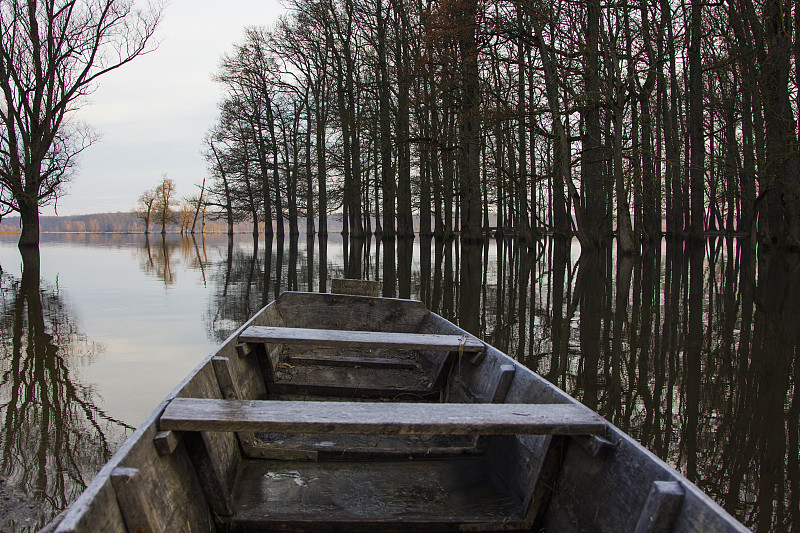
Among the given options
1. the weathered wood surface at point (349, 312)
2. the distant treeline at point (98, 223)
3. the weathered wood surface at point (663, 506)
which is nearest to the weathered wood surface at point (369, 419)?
the weathered wood surface at point (663, 506)

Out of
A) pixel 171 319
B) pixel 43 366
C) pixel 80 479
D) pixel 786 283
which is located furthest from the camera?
pixel 786 283

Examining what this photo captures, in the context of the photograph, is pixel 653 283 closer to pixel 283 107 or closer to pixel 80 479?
pixel 80 479

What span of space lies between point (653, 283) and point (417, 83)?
1569 centimetres

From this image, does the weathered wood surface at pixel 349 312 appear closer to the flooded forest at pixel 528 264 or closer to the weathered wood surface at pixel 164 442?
the flooded forest at pixel 528 264

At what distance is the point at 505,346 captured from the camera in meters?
6.24

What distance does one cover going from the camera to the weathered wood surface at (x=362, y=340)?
12.6 ft

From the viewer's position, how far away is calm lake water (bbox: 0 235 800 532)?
3.16 metres

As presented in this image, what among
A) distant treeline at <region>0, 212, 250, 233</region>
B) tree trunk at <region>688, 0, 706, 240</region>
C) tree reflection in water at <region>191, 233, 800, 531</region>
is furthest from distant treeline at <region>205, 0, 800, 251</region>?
distant treeline at <region>0, 212, 250, 233</region>


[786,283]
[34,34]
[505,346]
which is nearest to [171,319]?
[505,346]

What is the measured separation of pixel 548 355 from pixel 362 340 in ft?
8.69

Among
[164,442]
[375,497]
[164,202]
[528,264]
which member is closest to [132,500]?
[164,442]

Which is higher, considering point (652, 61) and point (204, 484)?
point (652, 61)

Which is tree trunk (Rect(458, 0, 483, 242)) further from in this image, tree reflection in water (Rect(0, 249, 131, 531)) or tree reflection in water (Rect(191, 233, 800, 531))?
tree reflection in water (Rect(0, 249, 131, 531))

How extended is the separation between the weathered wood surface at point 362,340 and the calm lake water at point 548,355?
107 cm
